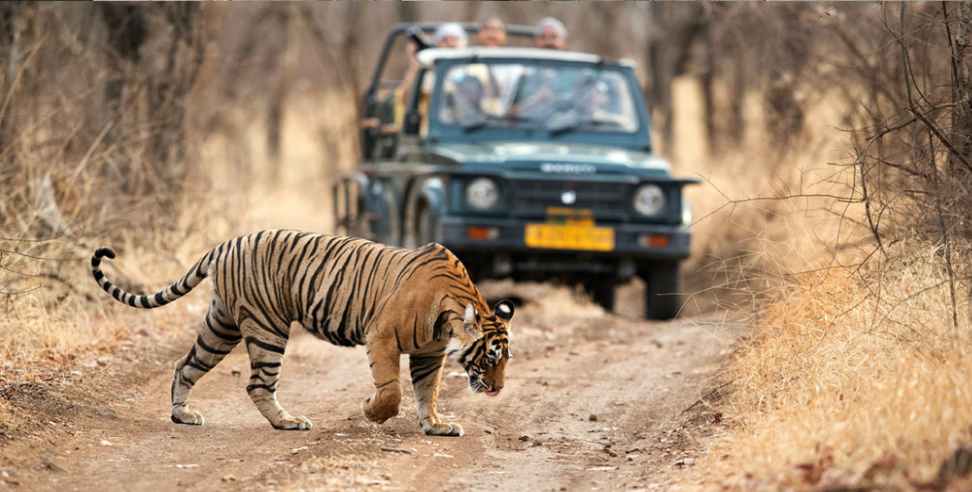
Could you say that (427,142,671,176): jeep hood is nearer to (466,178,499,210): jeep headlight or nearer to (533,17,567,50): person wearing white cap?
(466,178,499,210): jeep headlight

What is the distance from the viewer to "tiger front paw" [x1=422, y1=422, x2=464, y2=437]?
739cm

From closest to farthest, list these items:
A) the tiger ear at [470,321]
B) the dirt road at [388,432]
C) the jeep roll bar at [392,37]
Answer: the dirt road at [388,432], the tiger ear at [470,321], the jeep roll bar at [392,37]

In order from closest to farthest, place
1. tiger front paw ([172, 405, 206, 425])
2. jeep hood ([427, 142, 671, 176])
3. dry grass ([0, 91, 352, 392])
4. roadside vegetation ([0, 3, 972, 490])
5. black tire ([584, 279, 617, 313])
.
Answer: roadside vegetation ([0, 3, 972, 490]) → tiger front paw ([172, 405, 206, 425]) → dry grass ([0, 91, 352, 392]) → jeep hood ([427, 142, 671, 176]) → black tire ([584, 279, 617, 313])

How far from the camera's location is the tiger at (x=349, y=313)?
7043mm

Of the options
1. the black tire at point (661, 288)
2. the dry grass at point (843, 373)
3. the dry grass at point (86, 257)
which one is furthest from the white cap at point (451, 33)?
the dry grass at point (843, 373)

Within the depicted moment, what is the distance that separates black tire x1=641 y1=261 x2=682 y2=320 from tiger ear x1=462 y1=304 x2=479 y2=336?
5.69 meters

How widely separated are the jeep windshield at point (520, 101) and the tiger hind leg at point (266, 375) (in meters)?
5.61

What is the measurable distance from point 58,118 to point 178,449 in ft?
18.1

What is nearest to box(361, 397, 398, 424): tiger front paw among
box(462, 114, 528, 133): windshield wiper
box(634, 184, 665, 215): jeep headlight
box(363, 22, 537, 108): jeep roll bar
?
box(634, 184, 665, 215): jeep headlight

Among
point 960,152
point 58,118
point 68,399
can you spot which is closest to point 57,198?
point 58,118

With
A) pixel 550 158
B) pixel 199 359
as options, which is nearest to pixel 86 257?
pixel 199 359

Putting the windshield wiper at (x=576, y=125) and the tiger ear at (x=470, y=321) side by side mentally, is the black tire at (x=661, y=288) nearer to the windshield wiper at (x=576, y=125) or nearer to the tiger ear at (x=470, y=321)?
the windshield wiper at (x=576, y=125)

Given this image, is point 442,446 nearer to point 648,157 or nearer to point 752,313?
point 752,313

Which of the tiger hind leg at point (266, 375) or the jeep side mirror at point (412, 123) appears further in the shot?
the jeep side mirror at point (412, 123)
